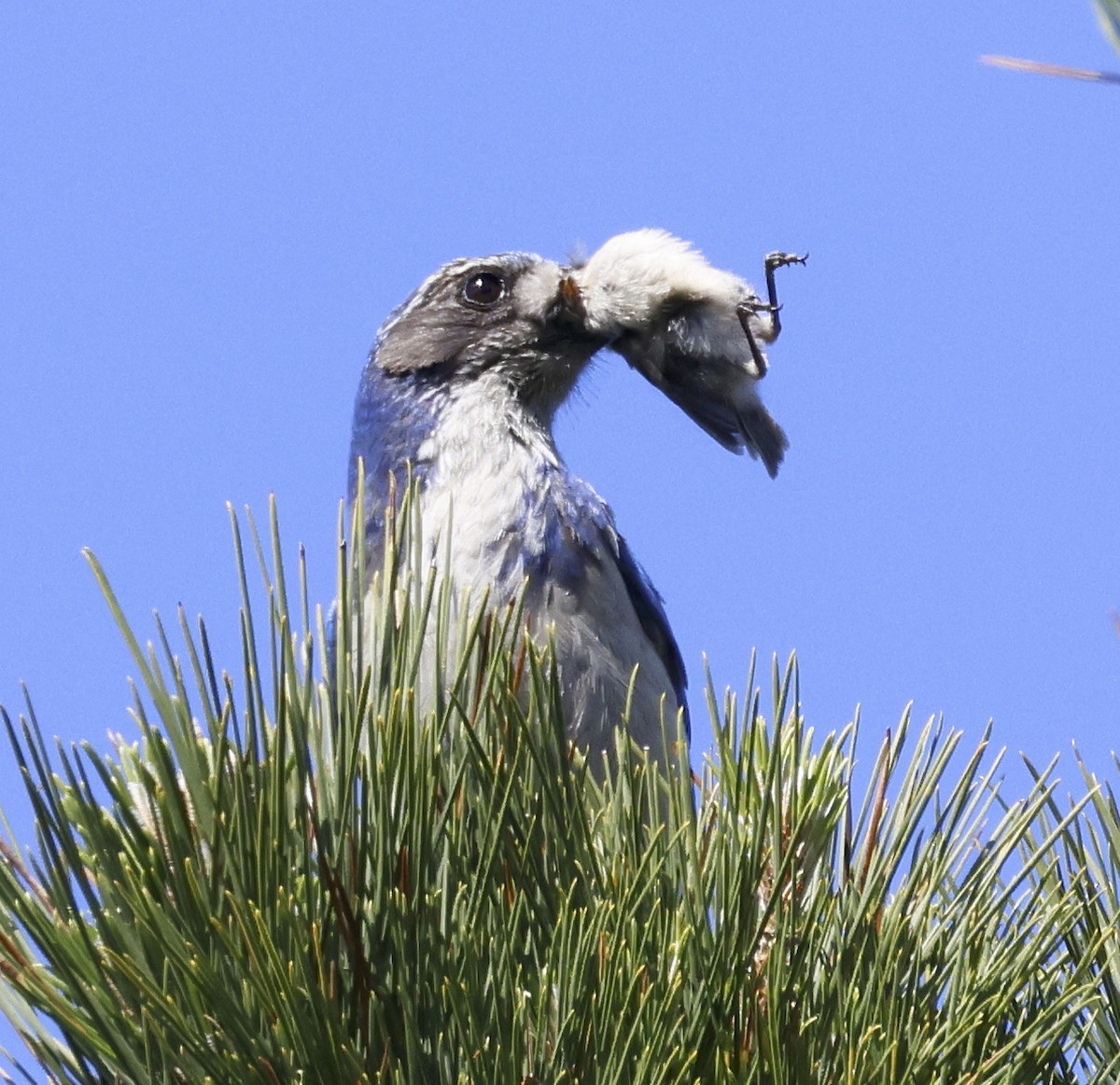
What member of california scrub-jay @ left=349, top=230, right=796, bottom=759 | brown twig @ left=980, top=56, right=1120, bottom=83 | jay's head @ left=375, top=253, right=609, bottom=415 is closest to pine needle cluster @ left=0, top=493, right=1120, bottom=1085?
brown twig @ left=980, top=56, right=1120, bottom=83

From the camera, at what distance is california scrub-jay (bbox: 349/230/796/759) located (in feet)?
15.9

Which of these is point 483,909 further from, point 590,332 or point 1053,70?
point 590,332

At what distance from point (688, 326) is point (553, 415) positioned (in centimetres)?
76

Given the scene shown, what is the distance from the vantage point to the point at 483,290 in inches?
233

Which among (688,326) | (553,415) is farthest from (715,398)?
(553,415)

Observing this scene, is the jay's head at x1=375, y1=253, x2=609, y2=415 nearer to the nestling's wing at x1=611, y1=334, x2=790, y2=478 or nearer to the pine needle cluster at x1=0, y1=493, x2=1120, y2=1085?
the nestling's wing at x1=611, y1=334, x2=790, y2=478

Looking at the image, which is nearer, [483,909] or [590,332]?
[483,909]

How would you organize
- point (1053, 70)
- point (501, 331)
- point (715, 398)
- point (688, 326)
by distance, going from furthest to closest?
point (501, 331), point (715, 398), point (688, 326), point (1053, 70)

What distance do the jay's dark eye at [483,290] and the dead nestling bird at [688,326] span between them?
33 centimetres

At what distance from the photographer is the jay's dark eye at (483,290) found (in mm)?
5898

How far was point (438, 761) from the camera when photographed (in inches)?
90.6

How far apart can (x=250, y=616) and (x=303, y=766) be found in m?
0.21

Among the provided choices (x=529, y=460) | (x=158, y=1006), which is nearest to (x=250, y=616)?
(x=158, y=1006)

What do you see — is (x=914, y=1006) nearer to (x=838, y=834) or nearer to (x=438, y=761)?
(x=838, y=834)
